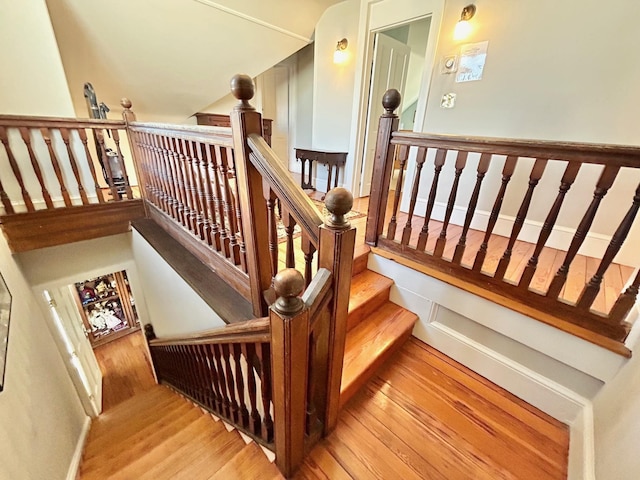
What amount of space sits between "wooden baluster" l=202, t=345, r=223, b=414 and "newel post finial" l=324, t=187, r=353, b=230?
0.92 metres

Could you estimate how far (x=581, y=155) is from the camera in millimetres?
1101

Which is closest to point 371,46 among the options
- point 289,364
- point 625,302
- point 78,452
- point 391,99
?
point 391,99

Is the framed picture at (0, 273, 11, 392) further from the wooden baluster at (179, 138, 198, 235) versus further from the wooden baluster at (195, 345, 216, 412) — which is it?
the wooden baluster at (179, 138, 198, 235)

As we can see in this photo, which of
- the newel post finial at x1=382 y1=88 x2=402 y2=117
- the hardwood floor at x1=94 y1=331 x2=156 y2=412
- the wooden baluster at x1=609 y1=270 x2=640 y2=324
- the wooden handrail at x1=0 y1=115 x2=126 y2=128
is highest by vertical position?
the newel post finial at x1=382 y1=88 x2=402 y2=117

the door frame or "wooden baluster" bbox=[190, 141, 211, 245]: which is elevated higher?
the door frame

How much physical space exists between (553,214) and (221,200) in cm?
164

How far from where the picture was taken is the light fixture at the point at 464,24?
2.02 meters

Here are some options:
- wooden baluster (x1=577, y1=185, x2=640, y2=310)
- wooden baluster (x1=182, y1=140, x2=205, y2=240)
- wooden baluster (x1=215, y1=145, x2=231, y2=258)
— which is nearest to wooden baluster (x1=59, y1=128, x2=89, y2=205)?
wooden baluster (x1=182, y1=140, x2=205, y2=240)

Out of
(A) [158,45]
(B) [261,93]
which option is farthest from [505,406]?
(B) [261,93]

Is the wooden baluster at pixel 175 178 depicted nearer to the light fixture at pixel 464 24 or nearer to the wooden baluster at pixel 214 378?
the wooden baluster at pixel 214 378

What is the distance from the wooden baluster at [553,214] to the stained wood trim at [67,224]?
3.09 m

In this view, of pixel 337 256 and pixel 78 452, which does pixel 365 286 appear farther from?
pixel 78 452

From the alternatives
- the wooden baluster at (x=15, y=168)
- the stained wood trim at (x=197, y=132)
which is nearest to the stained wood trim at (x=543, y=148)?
the stained wood trim at (x=197, y=132)

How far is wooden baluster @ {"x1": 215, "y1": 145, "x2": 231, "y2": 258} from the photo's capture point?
131 cm
